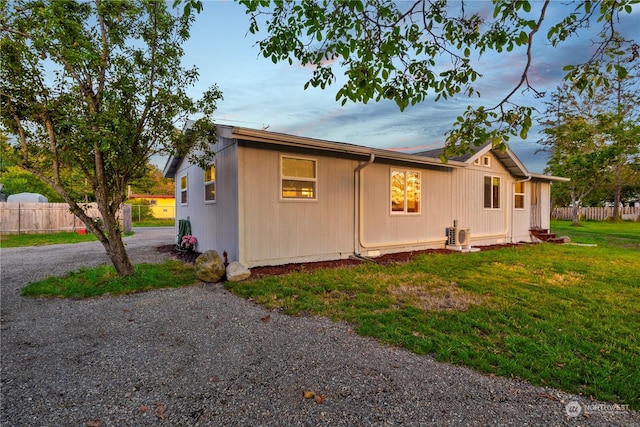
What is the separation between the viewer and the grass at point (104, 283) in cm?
499

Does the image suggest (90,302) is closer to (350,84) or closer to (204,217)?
(204,217)

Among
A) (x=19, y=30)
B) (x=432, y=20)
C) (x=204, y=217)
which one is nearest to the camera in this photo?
(x=432, y=20)

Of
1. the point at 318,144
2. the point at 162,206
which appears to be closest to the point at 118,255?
the point at 318,144

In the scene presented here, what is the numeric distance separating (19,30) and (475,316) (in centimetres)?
752

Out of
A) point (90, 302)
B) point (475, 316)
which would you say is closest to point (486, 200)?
point (475, 316)

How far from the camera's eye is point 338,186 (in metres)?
7.57

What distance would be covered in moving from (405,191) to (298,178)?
11.6ft

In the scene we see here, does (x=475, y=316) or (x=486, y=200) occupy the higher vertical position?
(x=486, y=200)

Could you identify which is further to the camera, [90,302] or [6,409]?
[90,302]

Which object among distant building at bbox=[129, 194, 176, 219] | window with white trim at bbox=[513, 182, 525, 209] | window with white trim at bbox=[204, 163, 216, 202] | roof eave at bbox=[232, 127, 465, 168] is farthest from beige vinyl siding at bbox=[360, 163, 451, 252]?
distant building at bbox=[129, 194, 176, 219]

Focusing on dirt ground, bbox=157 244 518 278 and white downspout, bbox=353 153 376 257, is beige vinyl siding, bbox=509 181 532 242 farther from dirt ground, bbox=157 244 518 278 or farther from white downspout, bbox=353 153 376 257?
white downspout, bbox=353 153 376 257

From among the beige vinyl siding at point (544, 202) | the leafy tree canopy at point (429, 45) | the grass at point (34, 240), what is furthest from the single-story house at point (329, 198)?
the grass at point (34, 240)

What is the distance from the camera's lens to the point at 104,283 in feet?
17.6

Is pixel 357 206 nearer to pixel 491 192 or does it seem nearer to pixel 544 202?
pixel 491 192
